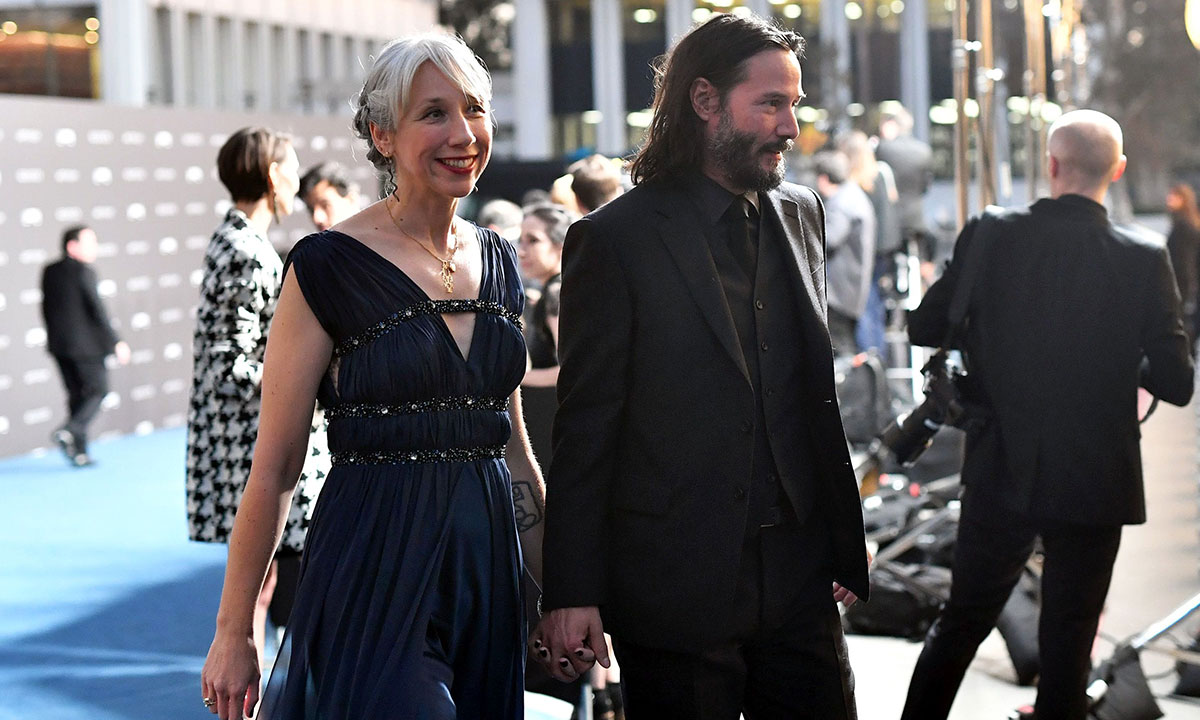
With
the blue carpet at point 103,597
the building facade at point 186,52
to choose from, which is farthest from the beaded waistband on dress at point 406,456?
the building facade at point 186,52

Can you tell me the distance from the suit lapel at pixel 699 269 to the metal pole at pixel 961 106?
3764 millimetres

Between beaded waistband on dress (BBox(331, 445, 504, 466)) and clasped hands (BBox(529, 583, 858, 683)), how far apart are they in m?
0.37

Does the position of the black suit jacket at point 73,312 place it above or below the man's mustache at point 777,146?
below

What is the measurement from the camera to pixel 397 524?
8.77ft

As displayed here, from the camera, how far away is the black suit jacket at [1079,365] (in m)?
4.50

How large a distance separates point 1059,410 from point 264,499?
8.83ft

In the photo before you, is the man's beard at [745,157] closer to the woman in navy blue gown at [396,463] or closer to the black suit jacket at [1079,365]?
the woman in navy blue gown at [396,463]

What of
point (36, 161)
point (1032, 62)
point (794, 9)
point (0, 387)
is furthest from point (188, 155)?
point (794, 9)

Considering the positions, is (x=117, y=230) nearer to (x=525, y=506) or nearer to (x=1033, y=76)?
(x=1033, y=76)

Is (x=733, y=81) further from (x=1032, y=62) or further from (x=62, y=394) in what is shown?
(x=62, y=394)

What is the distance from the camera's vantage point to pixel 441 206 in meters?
2.84

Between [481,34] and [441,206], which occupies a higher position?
[481,34]

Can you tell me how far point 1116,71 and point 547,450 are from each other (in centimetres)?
4107

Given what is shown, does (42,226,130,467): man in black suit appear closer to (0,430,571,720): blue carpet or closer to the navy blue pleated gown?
(0,430,571,720): blue carpet
